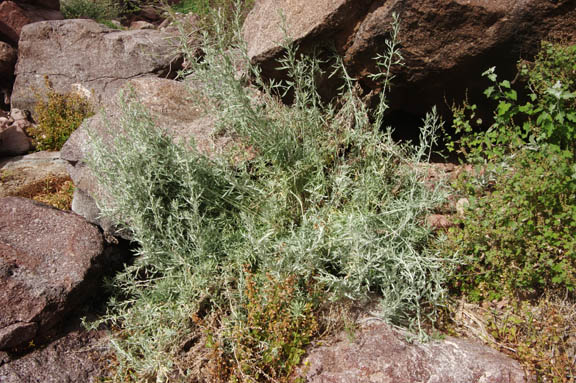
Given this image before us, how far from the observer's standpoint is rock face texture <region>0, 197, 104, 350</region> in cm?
282

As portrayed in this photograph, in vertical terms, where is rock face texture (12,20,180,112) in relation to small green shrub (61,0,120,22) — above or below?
below

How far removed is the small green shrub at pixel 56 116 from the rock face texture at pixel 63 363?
3.33 meters

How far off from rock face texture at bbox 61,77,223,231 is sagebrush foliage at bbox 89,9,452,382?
10.2 inches

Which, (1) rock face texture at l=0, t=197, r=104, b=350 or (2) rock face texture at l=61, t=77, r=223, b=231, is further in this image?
(2) rock face texture at l=61, t=77, r=223, b=231

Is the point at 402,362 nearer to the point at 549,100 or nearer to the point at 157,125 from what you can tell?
the point at 549,100

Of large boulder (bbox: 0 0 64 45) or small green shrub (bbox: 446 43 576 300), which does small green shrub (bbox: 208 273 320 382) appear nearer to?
small green shrub (bbox: 446 43 576 300)

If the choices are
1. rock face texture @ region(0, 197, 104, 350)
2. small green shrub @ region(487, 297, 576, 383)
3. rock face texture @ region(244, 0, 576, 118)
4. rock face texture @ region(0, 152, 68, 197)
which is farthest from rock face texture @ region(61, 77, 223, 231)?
small green shrub @ region(487, 297, 576, 383)

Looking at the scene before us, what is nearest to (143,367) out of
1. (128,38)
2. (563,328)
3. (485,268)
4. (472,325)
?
(472,325)

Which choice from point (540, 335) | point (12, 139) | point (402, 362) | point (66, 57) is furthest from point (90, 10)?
point (540, 335)

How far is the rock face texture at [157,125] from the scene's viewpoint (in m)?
3.71

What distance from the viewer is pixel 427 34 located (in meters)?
3.43

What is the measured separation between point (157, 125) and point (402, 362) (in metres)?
2.64

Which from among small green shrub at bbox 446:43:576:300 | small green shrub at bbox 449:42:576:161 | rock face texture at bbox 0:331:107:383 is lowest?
rock face texture at bbox 0:331:107:383

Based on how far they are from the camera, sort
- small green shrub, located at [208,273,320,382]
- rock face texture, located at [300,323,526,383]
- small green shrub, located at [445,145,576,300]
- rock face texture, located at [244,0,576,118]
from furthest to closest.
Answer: rock face texture, located at [244,0,576,118]
small green shrub, located at [445,145,576,300]
small green shrub, located at [208,273,320,382]
rock face texture, located at [300,323,526,383]
